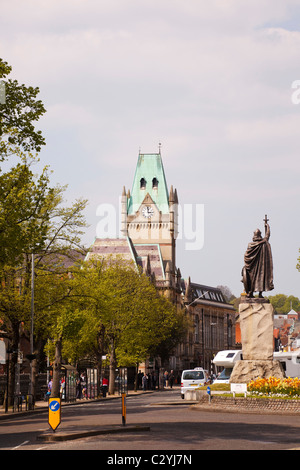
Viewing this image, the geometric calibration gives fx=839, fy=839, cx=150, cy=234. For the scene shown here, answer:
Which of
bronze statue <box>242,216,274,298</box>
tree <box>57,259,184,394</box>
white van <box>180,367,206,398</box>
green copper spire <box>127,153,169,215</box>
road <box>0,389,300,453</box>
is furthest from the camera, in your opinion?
green copper spire <box>127,153,169,215</box>

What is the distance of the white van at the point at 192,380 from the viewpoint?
52809 mm

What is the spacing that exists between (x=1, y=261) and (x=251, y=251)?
1199cm

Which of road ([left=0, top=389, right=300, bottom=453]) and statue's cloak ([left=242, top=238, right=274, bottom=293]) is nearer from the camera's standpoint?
road ([left=0, top=389, right=300, bottom=453])

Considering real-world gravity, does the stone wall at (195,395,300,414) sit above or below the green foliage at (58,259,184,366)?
below

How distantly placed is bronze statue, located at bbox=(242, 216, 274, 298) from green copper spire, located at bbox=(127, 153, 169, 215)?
132 m

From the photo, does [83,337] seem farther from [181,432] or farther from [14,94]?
[181,432]

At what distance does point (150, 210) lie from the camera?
168 m

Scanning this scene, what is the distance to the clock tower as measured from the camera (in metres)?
168

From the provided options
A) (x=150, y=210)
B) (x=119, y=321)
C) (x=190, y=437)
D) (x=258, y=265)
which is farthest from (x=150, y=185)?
(x=190, y=437)

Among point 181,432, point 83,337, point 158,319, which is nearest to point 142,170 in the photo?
point 158,319

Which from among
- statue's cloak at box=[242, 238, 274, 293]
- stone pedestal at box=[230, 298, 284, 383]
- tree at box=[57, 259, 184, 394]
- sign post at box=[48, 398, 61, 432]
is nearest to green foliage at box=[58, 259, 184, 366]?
tree at box=[57, 259, 184, 394]

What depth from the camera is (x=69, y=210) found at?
1779 inches

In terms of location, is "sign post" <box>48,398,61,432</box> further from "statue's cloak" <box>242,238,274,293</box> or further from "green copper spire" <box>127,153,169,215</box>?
"green copper spire" <box>127,153,169,215</box>

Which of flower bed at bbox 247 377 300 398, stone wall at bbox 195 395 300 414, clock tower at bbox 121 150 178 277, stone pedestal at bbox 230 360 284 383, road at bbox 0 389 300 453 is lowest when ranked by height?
road at bbox 0 389 300 453
